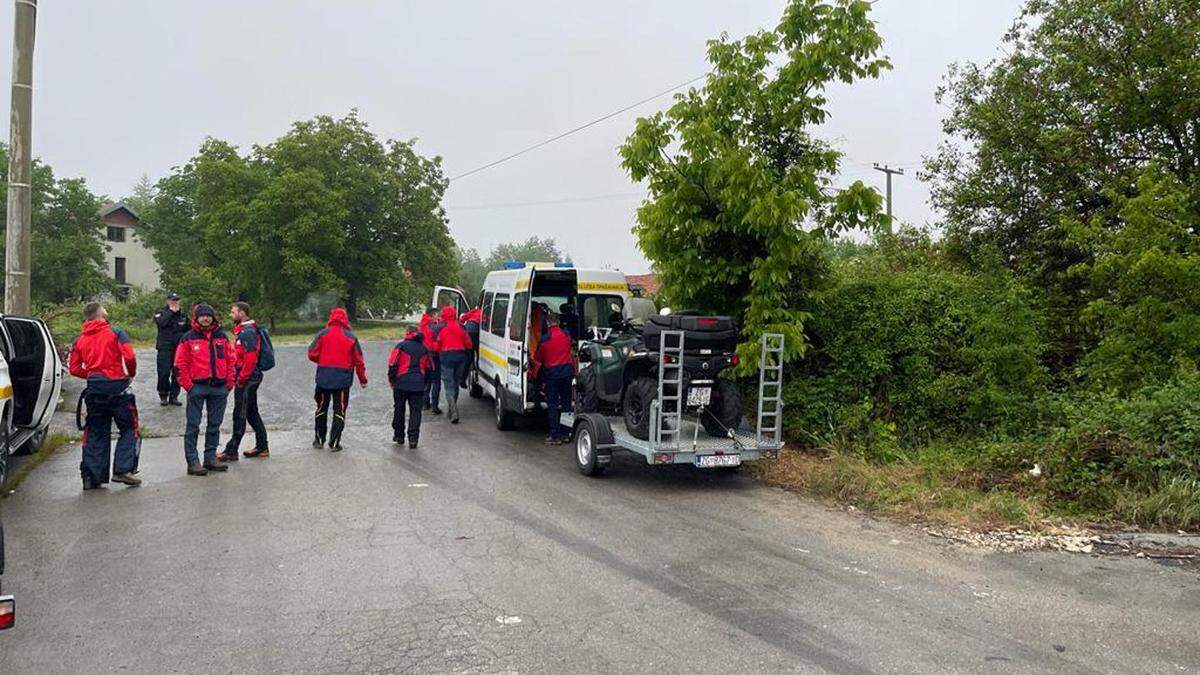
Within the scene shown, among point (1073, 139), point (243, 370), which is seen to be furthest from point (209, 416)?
point (1073, 139)

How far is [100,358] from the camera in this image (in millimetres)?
7660

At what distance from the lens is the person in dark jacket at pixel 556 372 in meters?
10.4

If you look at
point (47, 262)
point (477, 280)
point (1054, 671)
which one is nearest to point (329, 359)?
point (1054, 671)

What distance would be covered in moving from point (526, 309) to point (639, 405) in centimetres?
279

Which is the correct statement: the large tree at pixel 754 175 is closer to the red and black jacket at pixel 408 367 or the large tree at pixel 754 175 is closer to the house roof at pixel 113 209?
the red and black jacket at pixel 408 367

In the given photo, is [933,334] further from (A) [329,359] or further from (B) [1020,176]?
(A) [329,359]

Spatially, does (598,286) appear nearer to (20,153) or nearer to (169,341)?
(169,341)

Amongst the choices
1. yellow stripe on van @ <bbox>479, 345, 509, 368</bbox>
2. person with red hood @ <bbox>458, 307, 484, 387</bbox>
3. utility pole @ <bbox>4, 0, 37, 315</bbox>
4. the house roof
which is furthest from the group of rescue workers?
the house roof

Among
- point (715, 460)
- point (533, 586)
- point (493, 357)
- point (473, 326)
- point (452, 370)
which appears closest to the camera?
point (533, 586)

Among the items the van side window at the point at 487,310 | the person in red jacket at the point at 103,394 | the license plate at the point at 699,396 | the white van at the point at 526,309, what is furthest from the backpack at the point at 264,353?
the license plate at the point at 699,396

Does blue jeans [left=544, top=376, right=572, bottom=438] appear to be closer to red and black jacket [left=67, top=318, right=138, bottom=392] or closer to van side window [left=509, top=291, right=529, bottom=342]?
van side window [left=509, top=291, right=529, bottom=342]

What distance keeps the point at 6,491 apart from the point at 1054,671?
28.9ft

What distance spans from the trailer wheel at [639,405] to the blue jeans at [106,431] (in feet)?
16.3

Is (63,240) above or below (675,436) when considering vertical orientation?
above
